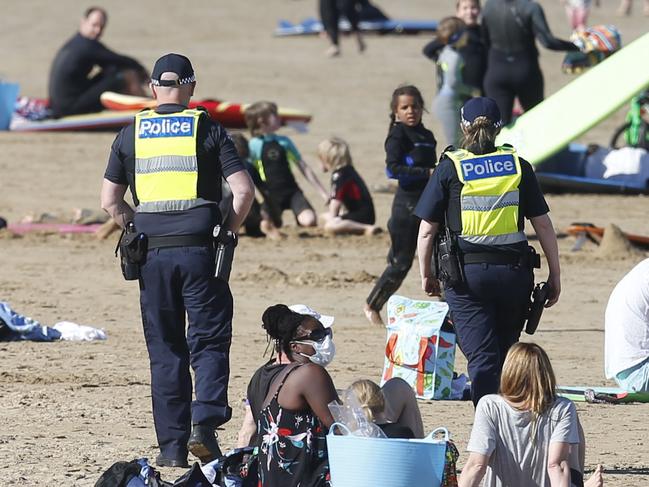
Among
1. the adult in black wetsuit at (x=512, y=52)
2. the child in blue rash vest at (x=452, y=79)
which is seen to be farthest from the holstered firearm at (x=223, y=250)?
the adult in black wetsuit at (x=512, y=52)

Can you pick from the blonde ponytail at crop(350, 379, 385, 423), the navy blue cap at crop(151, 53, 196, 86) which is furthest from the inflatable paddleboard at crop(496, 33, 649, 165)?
the blonde ponytail at crop(350, 379, 385, 423)

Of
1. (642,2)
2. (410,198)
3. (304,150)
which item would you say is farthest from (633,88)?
(642,2)

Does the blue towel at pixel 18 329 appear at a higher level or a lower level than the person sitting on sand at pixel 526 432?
lower

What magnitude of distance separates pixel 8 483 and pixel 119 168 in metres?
1.47

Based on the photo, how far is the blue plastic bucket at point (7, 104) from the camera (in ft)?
64.6

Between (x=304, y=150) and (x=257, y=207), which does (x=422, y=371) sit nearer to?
(x=257, y=207)

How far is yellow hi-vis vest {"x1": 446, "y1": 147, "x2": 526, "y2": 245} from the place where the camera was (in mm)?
6922

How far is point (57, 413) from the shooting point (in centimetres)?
805

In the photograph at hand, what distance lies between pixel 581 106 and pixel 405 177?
482 centimetres

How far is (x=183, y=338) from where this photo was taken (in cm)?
706

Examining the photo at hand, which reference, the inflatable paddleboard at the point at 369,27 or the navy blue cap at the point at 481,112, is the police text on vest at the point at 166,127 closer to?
the navy blue cap at the point at 481,112

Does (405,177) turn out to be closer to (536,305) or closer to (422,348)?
(422,348)

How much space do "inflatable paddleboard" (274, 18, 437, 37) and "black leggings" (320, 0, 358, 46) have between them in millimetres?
2327

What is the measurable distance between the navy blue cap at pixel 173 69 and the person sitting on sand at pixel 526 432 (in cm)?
203
